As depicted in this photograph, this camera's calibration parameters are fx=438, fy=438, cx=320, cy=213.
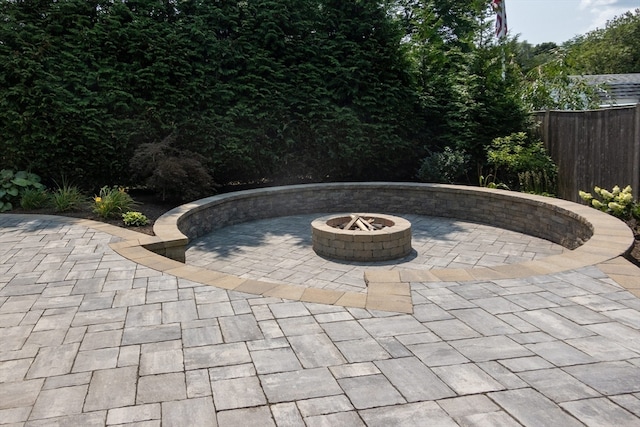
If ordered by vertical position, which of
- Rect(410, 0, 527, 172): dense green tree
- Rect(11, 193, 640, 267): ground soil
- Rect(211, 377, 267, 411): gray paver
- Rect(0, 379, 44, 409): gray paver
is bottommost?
Rect(211, 377, 267, 411): gray paver

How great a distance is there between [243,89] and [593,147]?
21.4ft

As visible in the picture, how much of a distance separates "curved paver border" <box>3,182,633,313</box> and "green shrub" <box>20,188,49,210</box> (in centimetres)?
150

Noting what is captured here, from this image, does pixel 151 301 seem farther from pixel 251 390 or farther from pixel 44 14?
pixel 44 14

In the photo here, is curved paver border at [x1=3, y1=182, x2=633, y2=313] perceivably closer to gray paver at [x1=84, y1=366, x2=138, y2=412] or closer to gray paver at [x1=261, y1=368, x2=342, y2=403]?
gray paver at [x1=261, y1=368, x2=342, y2=403]

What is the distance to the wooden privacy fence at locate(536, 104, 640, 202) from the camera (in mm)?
6348

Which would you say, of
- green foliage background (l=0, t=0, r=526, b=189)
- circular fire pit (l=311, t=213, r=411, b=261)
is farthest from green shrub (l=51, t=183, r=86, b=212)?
circular fire pit (l=311, t=213, r=411, b=261)

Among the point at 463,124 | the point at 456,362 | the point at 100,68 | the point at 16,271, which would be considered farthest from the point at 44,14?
the point at 456,362

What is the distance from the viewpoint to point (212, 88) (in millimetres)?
8992

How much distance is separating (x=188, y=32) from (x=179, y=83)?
105cm

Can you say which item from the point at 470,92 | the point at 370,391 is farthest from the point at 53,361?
the point at 470,92

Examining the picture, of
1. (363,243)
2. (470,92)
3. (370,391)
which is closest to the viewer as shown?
(370,391)

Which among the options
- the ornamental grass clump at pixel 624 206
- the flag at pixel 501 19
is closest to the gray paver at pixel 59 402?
the ornamental grass clump at pixel 624 206

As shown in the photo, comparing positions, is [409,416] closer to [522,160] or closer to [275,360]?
[275,360]

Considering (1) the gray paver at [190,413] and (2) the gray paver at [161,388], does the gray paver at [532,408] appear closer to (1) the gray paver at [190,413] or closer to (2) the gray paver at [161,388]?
(1) the gray paver at [190,413]
